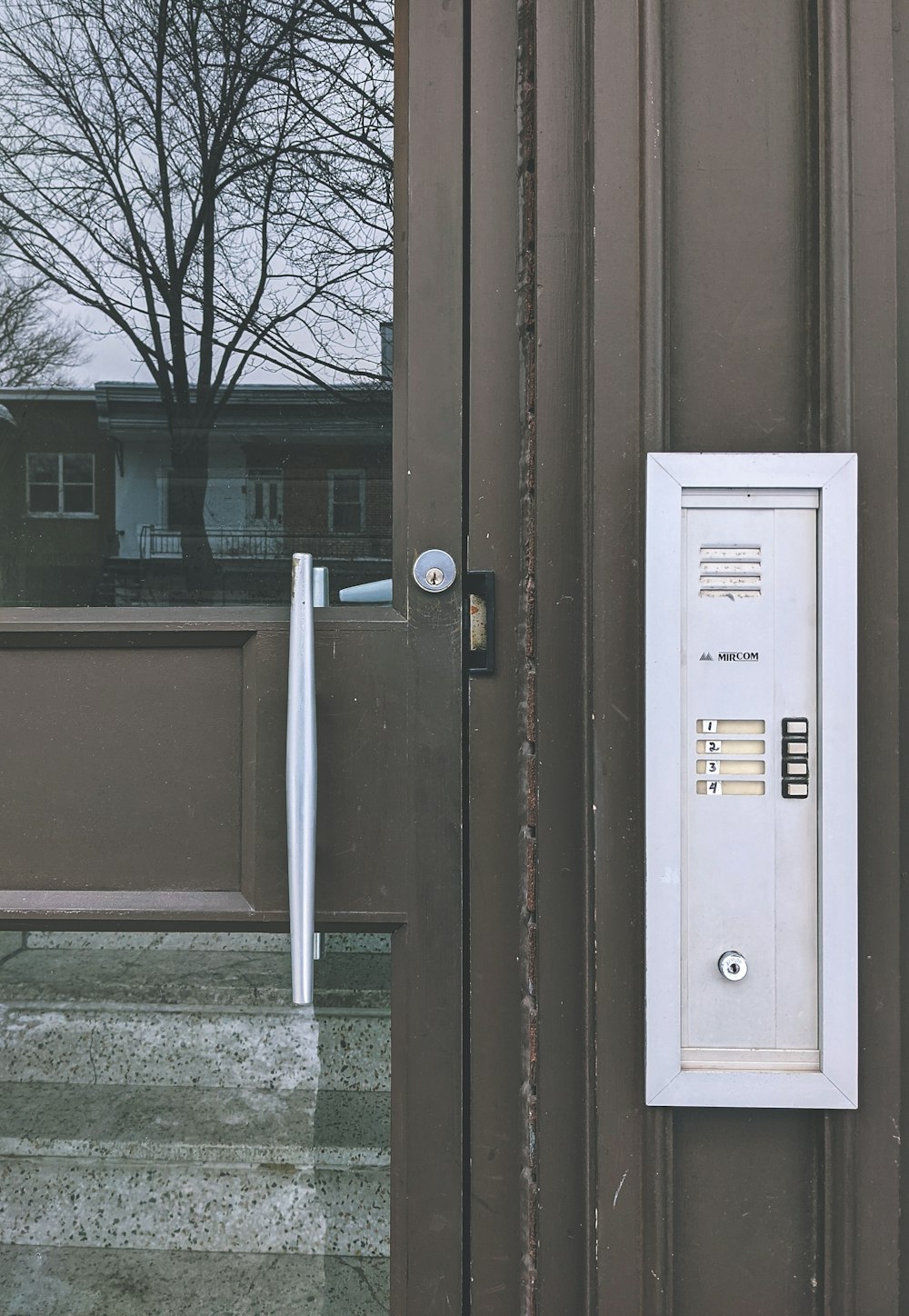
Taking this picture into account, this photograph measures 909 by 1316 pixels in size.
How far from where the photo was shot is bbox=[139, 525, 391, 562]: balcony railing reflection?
1170mm

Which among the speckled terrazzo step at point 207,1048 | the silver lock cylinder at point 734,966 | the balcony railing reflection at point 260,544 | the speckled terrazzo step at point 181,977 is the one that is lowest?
the speckled terrazzo step at point 207,1048

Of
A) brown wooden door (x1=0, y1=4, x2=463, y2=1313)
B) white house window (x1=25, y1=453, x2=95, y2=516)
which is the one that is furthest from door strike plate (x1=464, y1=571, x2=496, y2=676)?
white house window (x1=25, y1=453, x2=95, y2=516)

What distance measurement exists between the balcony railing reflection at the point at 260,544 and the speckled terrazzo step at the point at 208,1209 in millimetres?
808

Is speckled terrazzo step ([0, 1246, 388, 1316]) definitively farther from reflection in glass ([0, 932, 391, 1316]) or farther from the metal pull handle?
the metal pull handle

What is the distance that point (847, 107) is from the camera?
39.6 inches

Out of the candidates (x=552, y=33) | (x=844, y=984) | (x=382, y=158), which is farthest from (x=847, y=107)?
(x=844, y=984)

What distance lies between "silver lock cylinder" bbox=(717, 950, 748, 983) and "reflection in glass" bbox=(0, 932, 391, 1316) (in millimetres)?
438

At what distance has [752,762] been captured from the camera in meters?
0.96

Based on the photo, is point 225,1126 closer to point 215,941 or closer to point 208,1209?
point 208,1209

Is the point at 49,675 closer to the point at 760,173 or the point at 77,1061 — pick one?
the point at 77,1061

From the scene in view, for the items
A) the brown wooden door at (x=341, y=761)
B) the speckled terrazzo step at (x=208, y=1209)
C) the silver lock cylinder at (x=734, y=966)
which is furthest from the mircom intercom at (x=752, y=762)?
the speckled terrazzo step at (x=208, y=1209)

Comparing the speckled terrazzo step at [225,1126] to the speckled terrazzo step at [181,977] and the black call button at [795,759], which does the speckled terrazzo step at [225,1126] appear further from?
the black call button at [795,759]

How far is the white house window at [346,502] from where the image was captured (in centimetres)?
118

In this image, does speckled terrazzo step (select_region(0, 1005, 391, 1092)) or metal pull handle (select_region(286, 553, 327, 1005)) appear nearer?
metal pull handle (select_region(286, 553, 327, 1005))
